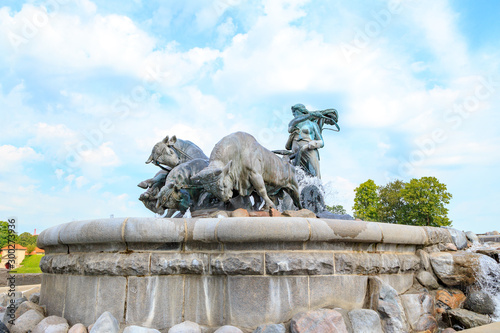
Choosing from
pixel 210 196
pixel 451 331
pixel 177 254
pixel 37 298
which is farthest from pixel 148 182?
pixel 451 331

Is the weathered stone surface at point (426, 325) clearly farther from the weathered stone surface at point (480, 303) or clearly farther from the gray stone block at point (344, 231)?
the gray stone block at point (344, 231)

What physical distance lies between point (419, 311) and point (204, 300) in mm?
2711

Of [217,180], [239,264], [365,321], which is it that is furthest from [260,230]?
[217,180]

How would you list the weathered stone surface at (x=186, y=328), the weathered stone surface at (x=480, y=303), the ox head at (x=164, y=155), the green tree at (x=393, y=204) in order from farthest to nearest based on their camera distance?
the green tree at (x=393, y=204) < the ox head at (x=164, y=155) < the weathered stone surface at (x=480, y=303) < the weathered stone surface at (x=186, y=328)

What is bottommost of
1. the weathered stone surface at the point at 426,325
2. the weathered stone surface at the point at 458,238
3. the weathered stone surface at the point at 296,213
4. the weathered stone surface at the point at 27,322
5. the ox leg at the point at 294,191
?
the weathered stone surface at the point at 426,325

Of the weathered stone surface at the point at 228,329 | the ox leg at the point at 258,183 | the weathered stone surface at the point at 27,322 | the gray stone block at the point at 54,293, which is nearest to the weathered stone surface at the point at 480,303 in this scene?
the ox leg at the point at 258,183

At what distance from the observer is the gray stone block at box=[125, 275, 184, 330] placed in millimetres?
4145

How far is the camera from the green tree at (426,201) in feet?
102

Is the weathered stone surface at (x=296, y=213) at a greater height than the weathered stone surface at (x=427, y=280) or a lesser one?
greater

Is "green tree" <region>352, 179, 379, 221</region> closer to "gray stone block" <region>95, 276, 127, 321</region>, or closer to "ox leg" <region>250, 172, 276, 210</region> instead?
"ox leg" <region>250, 172, 276, 210</region>

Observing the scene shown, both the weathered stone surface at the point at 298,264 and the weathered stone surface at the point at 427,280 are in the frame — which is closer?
the weathered stone surface at the point at 298,264

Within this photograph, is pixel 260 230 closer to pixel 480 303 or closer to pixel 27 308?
pixel 480 303

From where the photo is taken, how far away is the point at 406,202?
32.5 meters

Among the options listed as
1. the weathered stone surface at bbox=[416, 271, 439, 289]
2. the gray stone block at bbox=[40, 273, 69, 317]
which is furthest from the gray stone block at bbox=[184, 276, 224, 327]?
the weathered stone surface at bbox=[416, 271, 439, 289]
